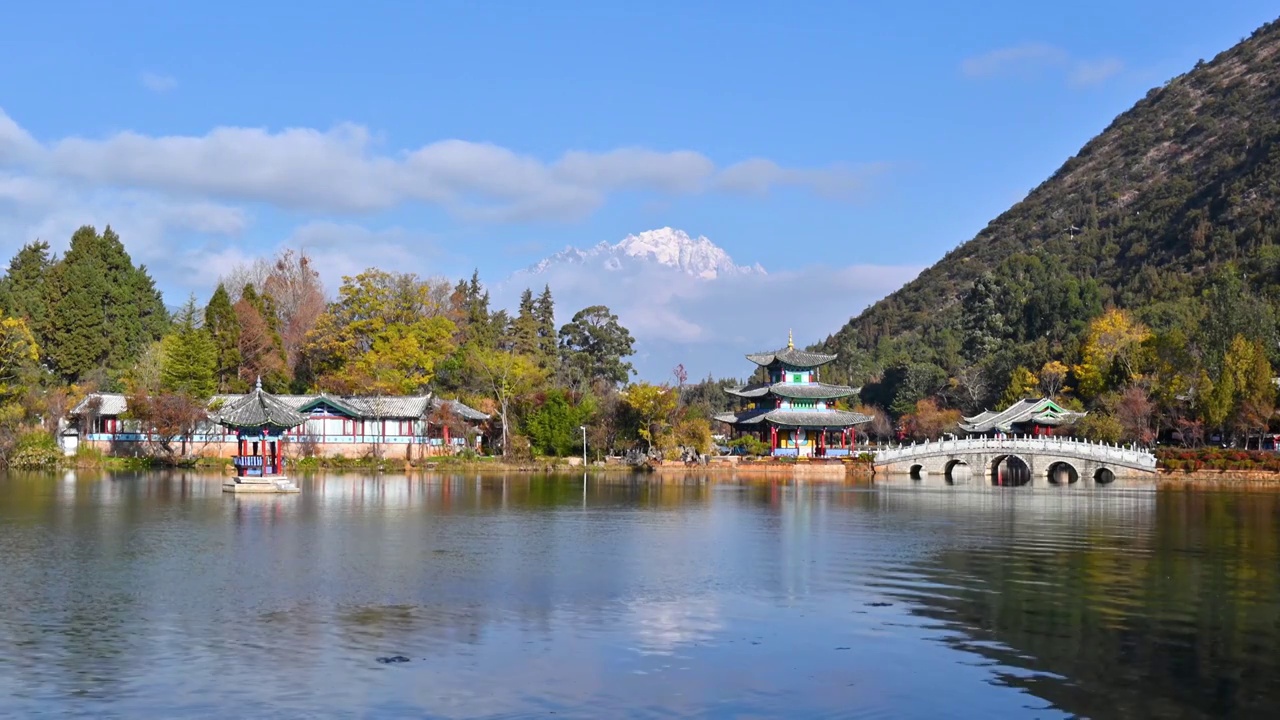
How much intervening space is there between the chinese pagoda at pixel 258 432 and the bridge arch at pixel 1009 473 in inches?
1495

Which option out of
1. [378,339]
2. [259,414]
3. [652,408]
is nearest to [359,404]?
[378,339]

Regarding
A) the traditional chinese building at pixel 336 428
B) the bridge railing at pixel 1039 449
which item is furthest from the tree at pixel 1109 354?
the traditional chinese building at pixel 336 428

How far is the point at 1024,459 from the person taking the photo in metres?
75.0

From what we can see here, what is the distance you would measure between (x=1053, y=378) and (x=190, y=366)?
60270 millimetres

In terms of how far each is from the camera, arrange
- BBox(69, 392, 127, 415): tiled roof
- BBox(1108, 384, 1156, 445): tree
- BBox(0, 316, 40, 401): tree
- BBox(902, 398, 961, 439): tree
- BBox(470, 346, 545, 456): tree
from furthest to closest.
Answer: BBox(902, 398, 961, 439): tree
BBox(470, 346, 545, 456): tree
BBox(1108, 384, 1156, 445): tree
BBox(69, 392, 127, 415): tiled roof
BBox(0, 316, 40, 401): tree

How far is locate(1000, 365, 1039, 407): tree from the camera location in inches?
3664

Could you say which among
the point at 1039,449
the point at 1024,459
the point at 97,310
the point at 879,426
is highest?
the point at 97,310

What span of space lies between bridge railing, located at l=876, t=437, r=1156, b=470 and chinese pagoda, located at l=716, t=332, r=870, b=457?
588 centimetres

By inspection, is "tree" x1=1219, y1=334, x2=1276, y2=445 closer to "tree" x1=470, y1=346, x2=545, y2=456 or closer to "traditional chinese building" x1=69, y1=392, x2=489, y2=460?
"tree" x1=470, y1=346, x2=545, y2=456

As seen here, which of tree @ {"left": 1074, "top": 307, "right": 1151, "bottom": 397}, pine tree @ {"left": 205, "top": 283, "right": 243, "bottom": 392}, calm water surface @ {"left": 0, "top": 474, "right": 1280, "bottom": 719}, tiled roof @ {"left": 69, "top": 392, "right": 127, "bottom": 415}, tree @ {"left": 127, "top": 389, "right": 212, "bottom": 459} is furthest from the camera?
tree @ {"left": 1074, "top": 307, "right": 1151, "bottom": 397}

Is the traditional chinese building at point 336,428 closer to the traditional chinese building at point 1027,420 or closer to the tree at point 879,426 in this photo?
the traditional chinese building at point 1027,420

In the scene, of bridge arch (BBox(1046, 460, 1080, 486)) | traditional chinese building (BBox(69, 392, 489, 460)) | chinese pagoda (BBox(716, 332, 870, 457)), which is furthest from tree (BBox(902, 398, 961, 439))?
traditional chinese building (BBox(69, 392, 489, 460))

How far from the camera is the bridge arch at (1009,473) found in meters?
71.2

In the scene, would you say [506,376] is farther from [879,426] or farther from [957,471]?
[879,426]
